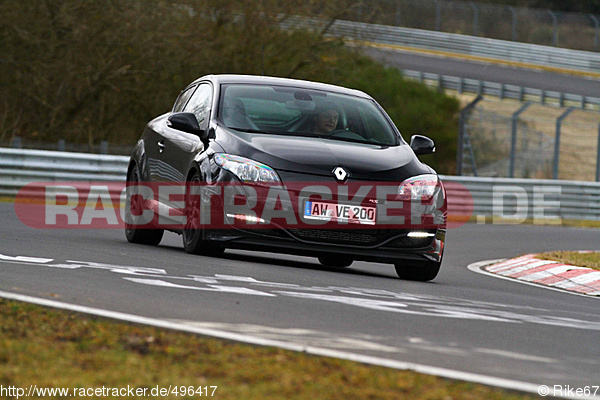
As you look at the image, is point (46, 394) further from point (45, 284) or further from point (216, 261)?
point (216, 261)

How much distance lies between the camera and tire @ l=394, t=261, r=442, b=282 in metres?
10.0

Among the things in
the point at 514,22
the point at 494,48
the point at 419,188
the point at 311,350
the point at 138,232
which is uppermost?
the point at 311,350

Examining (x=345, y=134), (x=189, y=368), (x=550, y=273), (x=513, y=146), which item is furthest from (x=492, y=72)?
(x=189, y=368)

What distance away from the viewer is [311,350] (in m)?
5.39

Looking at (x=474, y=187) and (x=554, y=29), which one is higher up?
(x=554, y=29)

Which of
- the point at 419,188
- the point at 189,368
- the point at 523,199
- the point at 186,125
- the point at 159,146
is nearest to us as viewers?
Result: the point at 189,368

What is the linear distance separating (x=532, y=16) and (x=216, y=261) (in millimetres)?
43737

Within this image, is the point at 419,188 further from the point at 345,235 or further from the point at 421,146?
the point at 421,146

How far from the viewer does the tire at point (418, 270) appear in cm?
1003

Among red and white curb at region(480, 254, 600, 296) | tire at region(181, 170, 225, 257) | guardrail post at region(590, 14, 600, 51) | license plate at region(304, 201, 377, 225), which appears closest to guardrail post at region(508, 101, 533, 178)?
red and white curb at region(480, 254, 600, 296)

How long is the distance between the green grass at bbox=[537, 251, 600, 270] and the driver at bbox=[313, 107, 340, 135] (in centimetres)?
338

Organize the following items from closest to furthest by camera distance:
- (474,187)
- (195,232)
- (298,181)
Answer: (298,181), (195,232), (474,187)

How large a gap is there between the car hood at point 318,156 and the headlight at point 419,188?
2.3 inches

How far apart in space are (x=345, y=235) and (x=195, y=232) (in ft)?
4.34
